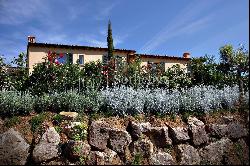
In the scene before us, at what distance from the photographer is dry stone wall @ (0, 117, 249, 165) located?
8164 millimetres

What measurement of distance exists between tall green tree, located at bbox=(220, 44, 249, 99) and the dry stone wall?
1812 mm

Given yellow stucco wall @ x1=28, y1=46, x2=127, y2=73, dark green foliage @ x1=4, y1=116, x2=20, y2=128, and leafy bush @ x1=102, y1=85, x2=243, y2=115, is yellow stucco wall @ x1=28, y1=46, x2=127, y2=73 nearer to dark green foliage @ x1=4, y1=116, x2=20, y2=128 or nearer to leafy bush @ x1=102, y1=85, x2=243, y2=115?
leafy bush @ x1=102, y1=85, x2=243, y2=115

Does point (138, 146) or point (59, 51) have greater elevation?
point (59, 51)

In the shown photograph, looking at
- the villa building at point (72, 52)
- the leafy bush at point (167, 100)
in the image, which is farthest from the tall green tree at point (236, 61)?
the villa building at point (72, 52)

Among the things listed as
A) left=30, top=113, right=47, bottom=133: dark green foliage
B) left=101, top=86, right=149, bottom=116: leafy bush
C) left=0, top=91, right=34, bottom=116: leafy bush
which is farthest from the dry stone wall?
left=0, top=91, right=34, bottom=116: leafy bush

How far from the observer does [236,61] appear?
38.7 ft

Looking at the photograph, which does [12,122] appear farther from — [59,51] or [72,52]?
[72,52]

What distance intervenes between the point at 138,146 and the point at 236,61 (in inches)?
225

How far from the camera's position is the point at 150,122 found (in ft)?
30.6

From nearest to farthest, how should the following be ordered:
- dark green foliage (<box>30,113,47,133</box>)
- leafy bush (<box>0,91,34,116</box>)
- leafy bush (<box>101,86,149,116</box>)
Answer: dark green foliage (<box>30,113,47,133</box>), leafy bush (<box>0,91,34,116</box>), leafy bush (<box>101,86,149,116</box>)

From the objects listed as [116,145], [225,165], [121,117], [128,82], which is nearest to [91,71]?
[128,82]

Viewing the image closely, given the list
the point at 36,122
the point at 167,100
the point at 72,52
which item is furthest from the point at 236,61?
the point at 72,52

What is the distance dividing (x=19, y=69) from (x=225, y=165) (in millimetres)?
9154

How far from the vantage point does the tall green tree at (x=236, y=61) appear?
10037mm
